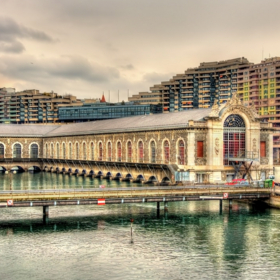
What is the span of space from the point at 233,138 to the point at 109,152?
36.1 meters

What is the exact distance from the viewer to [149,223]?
6619 centimetres

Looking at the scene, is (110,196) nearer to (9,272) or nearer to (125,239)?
(125,239)

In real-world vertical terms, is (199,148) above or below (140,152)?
above

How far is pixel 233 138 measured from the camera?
325 feet

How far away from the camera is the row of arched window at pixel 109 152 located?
102562 mm

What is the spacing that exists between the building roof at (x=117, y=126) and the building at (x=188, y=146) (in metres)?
0.27

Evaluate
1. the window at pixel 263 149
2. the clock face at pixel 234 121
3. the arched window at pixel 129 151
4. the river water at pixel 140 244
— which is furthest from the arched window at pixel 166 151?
the river water at pixel 140 244

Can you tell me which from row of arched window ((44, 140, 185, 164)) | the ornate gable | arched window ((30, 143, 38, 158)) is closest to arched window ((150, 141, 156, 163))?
row of arched window ((44, 140, 185, 164))

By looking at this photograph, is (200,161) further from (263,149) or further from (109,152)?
(109,152)

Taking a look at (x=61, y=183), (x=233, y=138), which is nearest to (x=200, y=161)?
(x=233, y=138)

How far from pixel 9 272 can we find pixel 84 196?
969 inches

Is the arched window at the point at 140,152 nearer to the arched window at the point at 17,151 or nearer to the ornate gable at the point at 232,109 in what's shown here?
the ornate gable at the point at 232,109

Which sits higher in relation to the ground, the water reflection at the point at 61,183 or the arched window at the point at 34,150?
the arched window at the point at 34,150

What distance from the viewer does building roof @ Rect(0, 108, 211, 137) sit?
102606 millimetres
